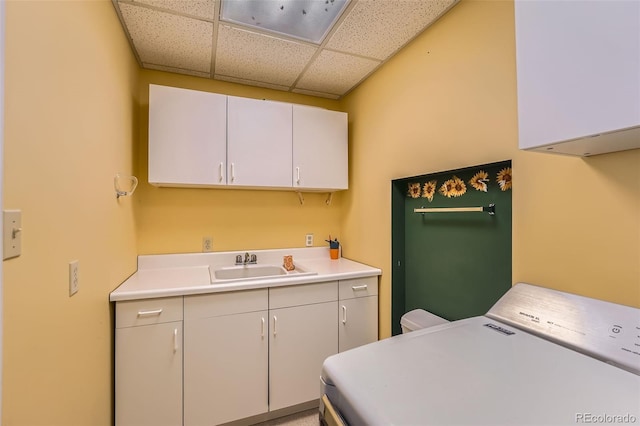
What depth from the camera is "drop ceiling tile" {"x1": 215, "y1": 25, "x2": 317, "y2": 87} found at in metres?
1.79

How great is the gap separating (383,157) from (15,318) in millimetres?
1973

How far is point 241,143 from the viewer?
2.10m

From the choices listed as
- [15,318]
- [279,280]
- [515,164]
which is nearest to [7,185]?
[15,318]

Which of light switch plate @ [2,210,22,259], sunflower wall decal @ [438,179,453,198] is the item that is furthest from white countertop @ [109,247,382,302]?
light switch plate @ [2,210,22,259]

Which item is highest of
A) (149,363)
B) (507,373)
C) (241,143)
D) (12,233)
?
(241,143)

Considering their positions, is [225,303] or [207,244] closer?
[225,303]

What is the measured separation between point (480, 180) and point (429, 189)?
370 mm

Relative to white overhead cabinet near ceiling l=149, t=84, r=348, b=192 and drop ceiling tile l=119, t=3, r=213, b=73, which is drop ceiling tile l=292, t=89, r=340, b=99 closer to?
white overhead cabinet near ceiling l=149, t=84, r=348, b=192

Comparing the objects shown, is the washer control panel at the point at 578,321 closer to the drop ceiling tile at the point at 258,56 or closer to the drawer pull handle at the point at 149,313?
the drawer pull handle at the point at 149,313

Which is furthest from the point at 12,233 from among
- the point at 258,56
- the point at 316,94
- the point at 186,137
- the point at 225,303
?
the point at 316,94

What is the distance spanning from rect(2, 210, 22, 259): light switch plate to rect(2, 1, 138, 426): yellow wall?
1.1 inches

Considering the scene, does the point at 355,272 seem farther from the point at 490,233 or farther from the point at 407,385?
the point at 407,385

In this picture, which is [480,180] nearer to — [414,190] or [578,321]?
[414,190]

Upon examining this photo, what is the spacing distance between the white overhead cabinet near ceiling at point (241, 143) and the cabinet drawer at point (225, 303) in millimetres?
789
